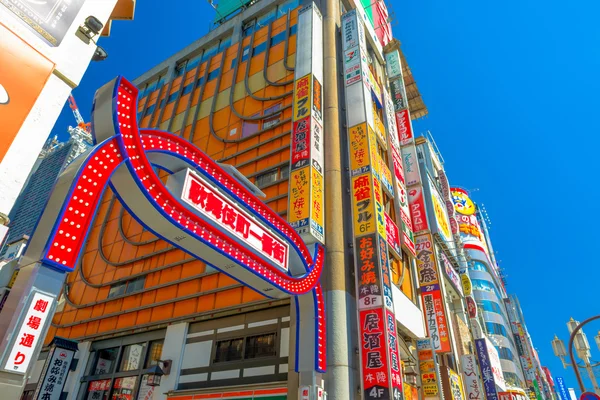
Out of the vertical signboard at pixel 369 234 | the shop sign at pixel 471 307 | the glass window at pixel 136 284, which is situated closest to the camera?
the vertical signboard at pixel 369 234

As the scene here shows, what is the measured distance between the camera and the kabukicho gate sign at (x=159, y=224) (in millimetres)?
5617

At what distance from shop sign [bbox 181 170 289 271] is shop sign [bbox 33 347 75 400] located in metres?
9.39

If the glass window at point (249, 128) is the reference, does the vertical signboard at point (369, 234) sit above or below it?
below

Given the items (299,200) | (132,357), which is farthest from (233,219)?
(132,357)

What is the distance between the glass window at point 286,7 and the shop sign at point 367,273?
60.3 feet

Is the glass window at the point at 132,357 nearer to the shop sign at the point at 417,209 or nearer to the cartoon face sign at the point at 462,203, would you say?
the shop sign at the point at 417,209

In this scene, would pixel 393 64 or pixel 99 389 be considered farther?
pixel 393 64

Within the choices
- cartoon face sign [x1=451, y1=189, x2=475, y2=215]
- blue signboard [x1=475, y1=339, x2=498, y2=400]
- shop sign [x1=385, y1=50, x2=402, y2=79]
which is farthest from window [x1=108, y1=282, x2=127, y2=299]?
cartoon face sign [x1=451, y1=189, x2=475, y2=215]

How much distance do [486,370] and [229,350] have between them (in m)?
19.0

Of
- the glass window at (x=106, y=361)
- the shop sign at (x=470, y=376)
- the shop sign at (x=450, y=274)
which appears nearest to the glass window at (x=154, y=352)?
the glass window at (x=106, y=361)

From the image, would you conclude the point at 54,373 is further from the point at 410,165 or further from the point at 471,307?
the point at 471,307

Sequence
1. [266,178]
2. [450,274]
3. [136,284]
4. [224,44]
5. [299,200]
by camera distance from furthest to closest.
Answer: [224,44] → [450,274] → [136,284] → [266,178] → [299,200]

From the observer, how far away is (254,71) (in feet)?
76.8

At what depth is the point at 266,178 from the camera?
18.4 m
